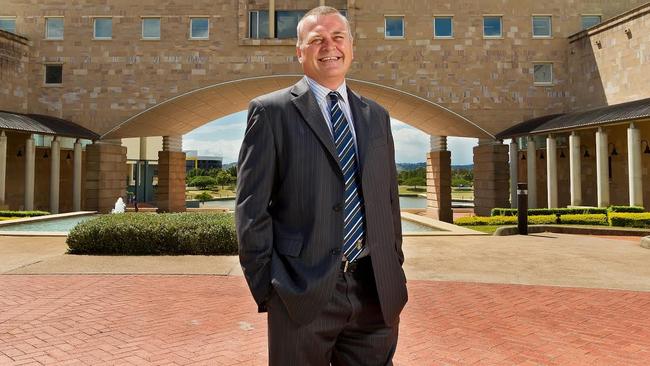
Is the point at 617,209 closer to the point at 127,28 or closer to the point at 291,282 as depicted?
the point at 291,282

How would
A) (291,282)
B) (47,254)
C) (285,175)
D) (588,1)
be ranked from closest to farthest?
(291,282)
(285,175)
(47,254)
(588,1)

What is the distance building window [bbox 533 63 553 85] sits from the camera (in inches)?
856

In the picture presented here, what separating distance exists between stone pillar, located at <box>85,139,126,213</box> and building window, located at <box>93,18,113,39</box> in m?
5.93

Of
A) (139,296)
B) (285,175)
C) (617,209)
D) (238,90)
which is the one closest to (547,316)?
(285,175)

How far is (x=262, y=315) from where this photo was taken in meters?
5.15

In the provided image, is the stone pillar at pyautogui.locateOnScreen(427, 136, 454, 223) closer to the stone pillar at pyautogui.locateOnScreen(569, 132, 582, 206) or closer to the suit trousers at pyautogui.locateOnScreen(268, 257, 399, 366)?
the stone pillar at pyautogui.locateOnScreen(569, 132, 582, 206)

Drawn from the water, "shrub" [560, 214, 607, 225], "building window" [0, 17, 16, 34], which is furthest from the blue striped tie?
"building window" [0, 17, 16, 34]

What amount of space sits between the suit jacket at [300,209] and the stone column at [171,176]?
87.3 ft

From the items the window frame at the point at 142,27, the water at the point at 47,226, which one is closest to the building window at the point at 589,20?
the window frame at the point at 142,27

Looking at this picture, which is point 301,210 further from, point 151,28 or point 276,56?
point 151,28

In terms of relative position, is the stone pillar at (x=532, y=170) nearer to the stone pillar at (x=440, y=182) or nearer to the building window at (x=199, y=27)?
the stone pillar at (x=440, y=182)

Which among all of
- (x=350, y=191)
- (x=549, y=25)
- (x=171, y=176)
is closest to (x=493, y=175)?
(x=549, y=25)

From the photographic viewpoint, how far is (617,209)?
15.9 metres

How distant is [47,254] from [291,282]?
978 cm
